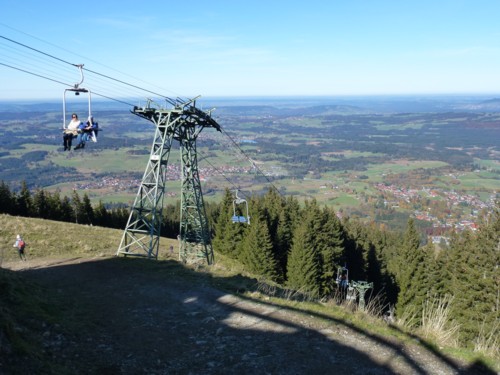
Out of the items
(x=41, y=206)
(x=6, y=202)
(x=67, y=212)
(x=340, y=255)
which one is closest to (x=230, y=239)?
(x=340, y=255)

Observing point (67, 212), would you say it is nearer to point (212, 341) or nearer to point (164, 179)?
point (164, 179)

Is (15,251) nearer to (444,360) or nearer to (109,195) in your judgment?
(444,360)

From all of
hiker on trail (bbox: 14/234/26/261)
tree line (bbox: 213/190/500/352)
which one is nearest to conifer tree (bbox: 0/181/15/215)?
tree line (bbox: 213/190/500/352)

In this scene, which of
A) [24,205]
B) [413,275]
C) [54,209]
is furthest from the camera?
[54,209]

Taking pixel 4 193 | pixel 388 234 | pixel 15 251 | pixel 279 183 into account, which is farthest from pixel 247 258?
pixel 279 183

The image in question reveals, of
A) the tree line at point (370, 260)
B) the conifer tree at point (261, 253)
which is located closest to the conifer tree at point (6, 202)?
the tree line at point (370, 260)

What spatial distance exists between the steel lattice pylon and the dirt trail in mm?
9339

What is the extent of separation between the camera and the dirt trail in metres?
7.19

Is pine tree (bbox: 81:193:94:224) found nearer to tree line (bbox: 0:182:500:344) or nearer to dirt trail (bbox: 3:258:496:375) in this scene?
tree line (bbox: 0:182:500:344)

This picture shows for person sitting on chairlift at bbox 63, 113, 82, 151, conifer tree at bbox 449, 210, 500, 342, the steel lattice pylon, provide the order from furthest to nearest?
conifer tree at bbox 449, 210, 500, 342
the steel lattice pylon
person sitting on chairlift at bbox 63, 113, 82, 151

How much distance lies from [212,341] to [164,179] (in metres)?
15.1

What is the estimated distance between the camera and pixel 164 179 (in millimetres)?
22422

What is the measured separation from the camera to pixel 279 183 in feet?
496

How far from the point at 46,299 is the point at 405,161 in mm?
207052
